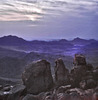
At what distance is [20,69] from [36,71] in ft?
235

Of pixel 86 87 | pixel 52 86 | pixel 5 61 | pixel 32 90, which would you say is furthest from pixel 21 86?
pixel 5 61

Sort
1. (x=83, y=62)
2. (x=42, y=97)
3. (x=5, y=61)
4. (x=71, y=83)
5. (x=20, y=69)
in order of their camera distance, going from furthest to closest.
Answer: (x=5, y=61)
(x=20, y=69)
(x=83, y=62)
(x=71, y=83)
(x=42, y=97)

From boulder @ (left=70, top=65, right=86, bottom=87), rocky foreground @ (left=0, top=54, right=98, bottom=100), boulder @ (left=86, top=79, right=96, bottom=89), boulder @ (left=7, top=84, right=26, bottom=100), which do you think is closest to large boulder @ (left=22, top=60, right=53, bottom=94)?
rocky foreground @ (left=0, top=54, right=98, bottom=100)

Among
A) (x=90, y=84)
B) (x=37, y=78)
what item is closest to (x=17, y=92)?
(x=37, y=78)

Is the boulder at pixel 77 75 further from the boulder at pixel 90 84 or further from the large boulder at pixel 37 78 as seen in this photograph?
A: the large boulder at pixel 37 78

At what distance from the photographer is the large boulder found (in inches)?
1298

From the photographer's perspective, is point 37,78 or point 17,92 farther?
point 37,78

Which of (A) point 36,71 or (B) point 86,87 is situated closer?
(B) point 86,87

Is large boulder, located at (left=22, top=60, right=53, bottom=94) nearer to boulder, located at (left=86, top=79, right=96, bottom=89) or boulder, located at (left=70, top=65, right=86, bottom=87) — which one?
boulder, located at (left=70, top=65, right=86, bottom=87)

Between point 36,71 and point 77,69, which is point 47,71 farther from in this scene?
point 77,69

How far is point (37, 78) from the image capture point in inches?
1330

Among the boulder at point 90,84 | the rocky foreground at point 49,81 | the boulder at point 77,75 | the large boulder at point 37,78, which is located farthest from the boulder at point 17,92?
the boulder at point 90,84

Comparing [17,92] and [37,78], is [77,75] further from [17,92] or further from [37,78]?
[17,92]

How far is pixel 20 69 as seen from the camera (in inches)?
4097
